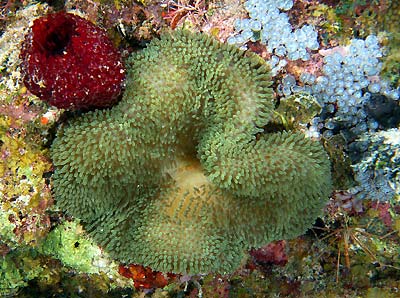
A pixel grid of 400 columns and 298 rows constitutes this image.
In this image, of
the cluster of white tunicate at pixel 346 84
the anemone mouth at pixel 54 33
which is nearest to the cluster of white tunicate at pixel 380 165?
the cluster of white tunicate at pixel 346 84

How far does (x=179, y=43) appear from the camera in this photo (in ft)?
9.53

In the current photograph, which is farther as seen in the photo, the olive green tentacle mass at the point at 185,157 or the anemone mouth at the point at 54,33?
the olive green tentacle mass at the point at 185,157

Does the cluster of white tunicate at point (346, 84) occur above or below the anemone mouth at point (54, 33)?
above

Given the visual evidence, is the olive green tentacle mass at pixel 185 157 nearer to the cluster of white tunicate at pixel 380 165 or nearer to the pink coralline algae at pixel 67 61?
the pink coralline algae at pixel 67 61

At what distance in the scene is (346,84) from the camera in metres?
3.14

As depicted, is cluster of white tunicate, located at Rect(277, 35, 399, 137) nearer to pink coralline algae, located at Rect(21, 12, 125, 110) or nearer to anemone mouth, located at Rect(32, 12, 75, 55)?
pink coralline algae, located at Rect(21, 12, 125, 110)

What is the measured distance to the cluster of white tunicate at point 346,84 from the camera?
3.04 meters

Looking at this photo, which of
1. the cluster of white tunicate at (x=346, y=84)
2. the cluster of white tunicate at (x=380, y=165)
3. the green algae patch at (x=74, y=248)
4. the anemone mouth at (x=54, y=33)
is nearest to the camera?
the anemone mouth at (x=54, y=33)

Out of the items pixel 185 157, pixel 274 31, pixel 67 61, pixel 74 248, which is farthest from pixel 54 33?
pixel 74 248

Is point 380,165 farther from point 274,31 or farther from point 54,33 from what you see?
point 54,33

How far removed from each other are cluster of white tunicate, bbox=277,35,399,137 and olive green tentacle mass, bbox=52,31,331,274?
0.38m

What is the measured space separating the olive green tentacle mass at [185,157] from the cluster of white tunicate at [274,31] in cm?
17

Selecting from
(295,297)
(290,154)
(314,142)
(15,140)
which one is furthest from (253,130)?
(295,297)

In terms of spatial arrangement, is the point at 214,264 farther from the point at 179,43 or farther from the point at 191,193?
the point at 179,43
